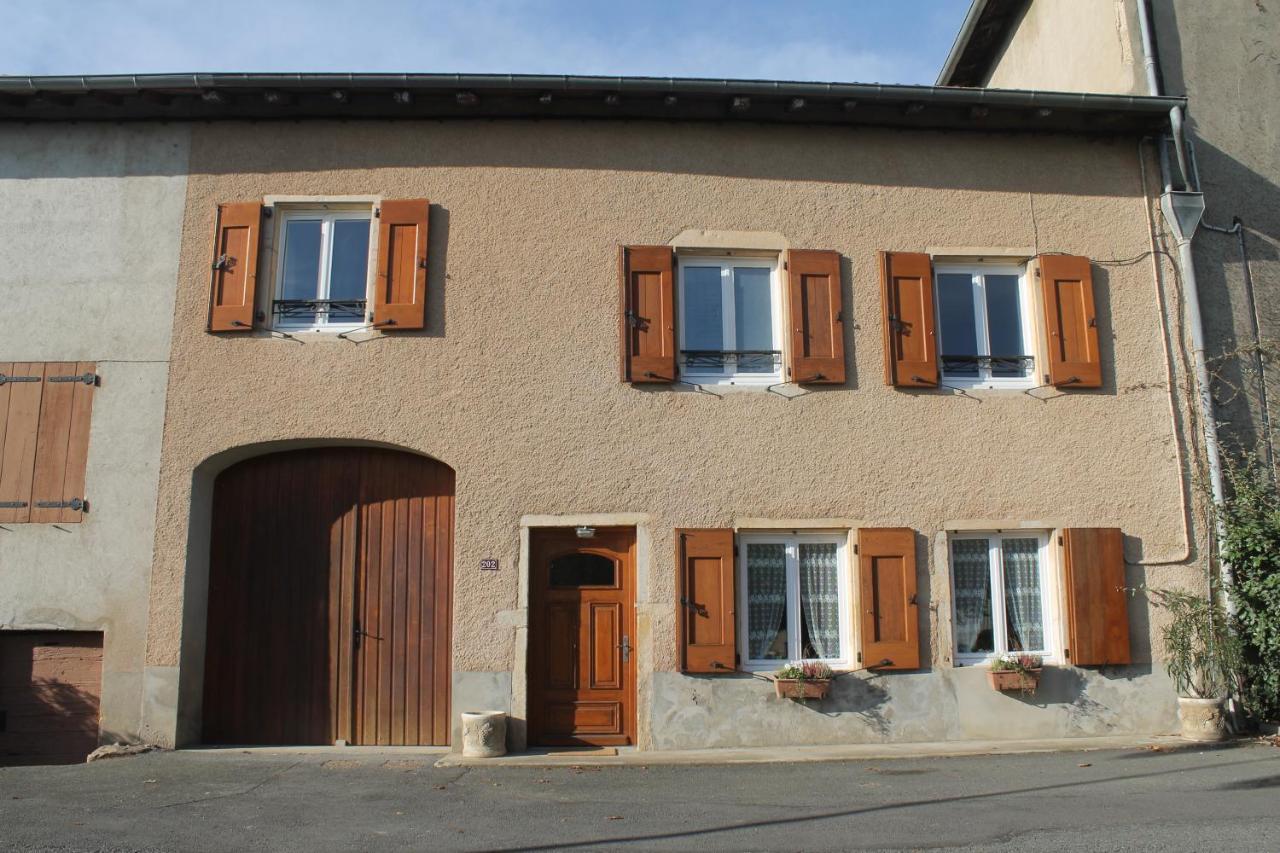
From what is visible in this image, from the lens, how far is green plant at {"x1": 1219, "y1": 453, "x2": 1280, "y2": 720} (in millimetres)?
8875

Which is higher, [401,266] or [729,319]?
[401,266]

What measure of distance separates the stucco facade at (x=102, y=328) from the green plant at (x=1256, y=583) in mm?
9443

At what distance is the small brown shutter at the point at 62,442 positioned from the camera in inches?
350

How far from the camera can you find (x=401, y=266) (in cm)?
918

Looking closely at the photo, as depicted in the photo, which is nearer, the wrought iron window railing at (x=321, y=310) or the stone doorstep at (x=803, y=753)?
the stone doorstep at (x=803, y=753)

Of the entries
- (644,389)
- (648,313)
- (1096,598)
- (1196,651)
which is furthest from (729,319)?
(1196,651)

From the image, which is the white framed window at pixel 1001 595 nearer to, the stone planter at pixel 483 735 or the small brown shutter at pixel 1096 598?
the small brown shutter at pixel 1096 598

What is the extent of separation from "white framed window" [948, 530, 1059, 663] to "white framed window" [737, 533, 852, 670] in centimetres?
104

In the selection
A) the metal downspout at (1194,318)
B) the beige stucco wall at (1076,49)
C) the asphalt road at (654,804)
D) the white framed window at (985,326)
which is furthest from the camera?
the beige stucco wall at (1076,49)

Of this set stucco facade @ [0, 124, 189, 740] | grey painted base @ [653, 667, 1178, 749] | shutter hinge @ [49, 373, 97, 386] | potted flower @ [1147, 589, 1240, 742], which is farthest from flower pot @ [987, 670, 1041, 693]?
shutter hinge @ [49, 373, 97, 386]

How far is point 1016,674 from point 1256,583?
89.1 inches

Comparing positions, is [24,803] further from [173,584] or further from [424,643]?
[424,643]

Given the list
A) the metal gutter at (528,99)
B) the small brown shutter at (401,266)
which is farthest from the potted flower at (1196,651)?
the small brown shutter at (401,266)

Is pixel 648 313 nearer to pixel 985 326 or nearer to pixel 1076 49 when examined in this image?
pixel 985 326
